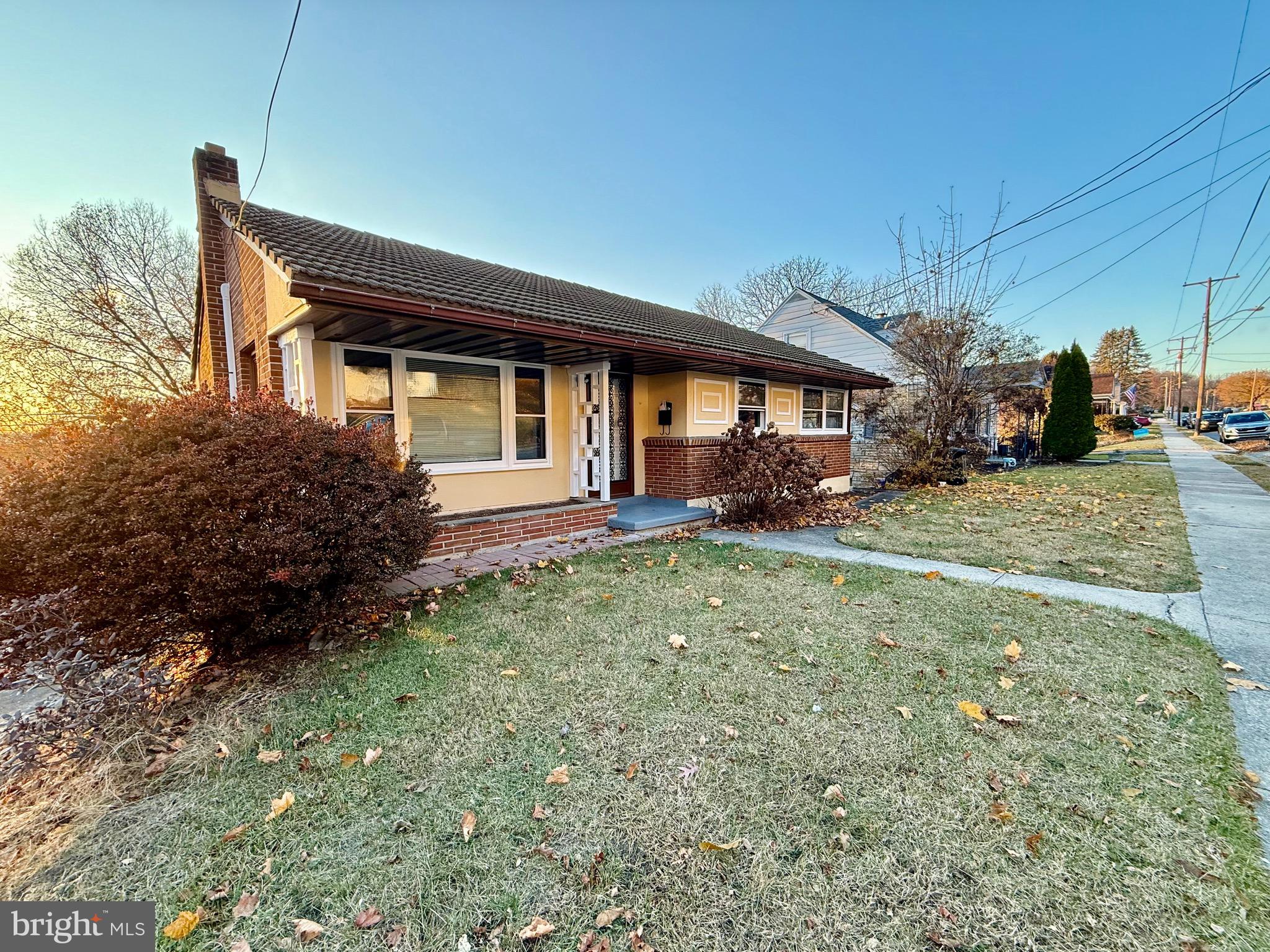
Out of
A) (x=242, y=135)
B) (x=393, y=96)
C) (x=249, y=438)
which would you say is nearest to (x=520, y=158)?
(x=393, y=96)

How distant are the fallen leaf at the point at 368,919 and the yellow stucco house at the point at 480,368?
4.41 m

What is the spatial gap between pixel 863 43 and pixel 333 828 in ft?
47.9

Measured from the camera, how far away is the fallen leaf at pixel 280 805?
85.6 inches

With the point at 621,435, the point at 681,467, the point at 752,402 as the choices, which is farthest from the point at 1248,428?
the point at 621,435

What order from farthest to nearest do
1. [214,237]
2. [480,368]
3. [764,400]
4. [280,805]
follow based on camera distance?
[764,400] < [214,237] < [480,368] < [280,805]

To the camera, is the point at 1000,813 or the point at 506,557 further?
the point at 506,557

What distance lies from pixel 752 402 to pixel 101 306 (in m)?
18.1

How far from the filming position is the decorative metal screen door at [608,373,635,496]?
936 centimetres

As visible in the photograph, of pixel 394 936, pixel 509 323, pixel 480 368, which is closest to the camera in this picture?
pixel 394 936

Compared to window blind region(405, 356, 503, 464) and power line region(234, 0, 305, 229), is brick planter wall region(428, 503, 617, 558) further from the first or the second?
power line region(234, 0, 305, 229)

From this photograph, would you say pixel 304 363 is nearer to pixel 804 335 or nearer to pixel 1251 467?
pixel 804 335

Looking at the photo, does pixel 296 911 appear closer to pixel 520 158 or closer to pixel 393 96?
pixel 393 96

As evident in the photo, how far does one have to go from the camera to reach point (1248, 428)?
2720cm

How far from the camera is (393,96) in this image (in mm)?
7711
